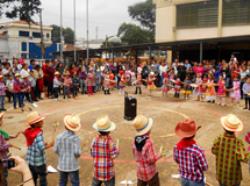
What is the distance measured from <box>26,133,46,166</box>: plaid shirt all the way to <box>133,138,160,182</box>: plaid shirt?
→ 5.67 ft

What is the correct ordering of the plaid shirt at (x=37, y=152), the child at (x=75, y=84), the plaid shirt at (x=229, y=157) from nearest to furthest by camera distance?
the plaid shirt at (x=229, y=157), the plaid shirt at (x=37, y=152), the child at (x=75, y=84)

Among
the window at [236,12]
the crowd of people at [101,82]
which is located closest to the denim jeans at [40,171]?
the crowd of people at [101,82]

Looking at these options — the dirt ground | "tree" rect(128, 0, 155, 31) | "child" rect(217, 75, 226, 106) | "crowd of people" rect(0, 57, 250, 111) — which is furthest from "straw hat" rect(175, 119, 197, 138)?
"tree" rect(128, 0, 155, 31)

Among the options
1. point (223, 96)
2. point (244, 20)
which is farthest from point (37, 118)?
point (244, 20)

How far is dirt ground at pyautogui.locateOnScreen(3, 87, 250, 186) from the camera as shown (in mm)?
7844

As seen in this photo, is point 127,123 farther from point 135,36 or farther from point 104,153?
point 135,36

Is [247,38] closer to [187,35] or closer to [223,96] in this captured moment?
[223,96]

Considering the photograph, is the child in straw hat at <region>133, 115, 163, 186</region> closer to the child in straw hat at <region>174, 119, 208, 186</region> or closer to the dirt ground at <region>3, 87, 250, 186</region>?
the child in straw hat at <region>174, 119, 208, 186</region>

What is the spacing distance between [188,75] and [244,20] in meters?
13.0

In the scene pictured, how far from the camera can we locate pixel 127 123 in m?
12.5

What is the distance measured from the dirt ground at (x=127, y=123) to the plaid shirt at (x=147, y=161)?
73.0 inches

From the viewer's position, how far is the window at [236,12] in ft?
94.9

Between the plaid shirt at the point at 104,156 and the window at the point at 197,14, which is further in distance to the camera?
the window at the point at 197,14

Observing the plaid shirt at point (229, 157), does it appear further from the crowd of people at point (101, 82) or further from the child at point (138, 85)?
the child at point (138, 85)
